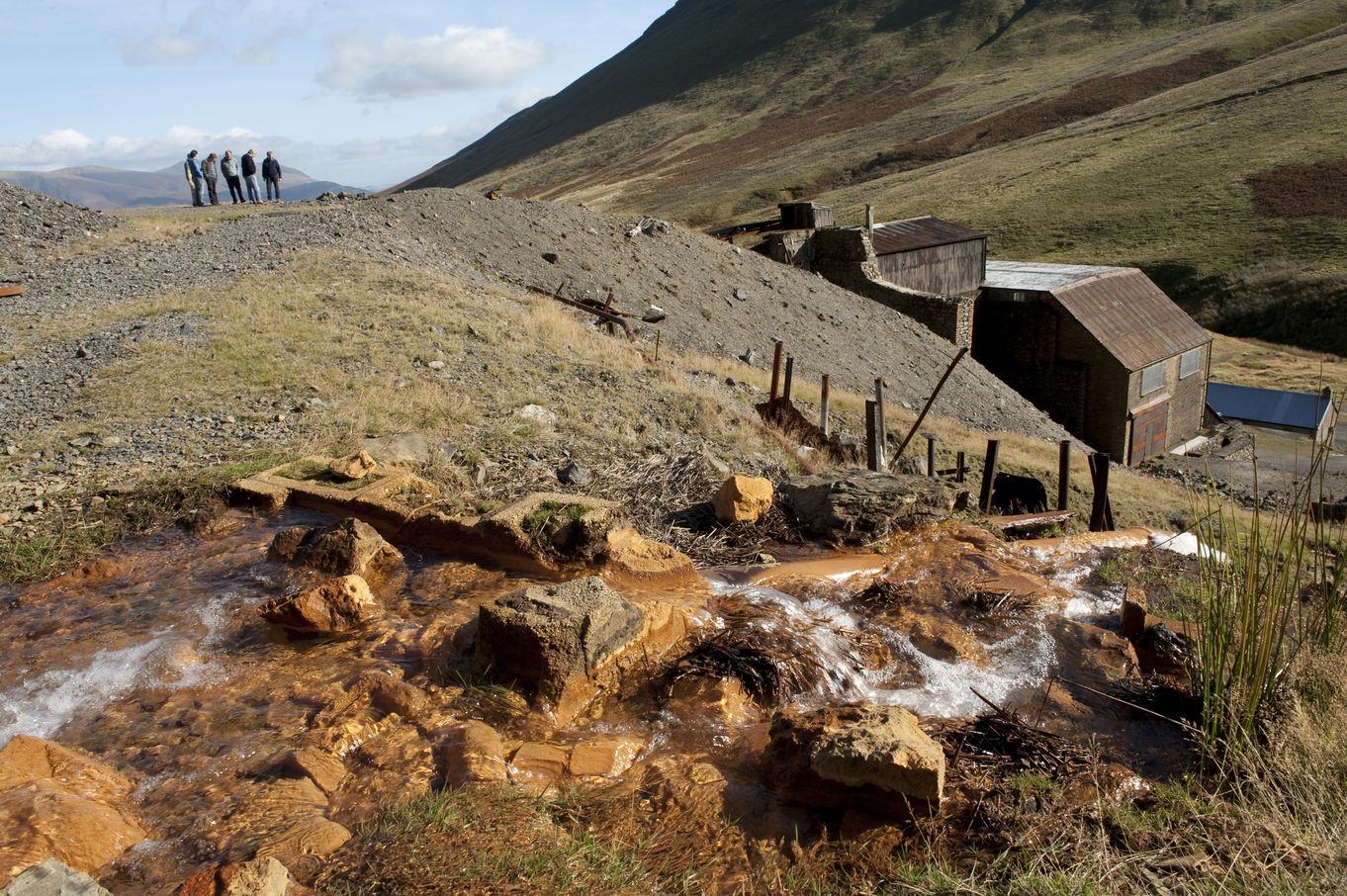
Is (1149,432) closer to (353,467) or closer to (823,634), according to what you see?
(823,634)

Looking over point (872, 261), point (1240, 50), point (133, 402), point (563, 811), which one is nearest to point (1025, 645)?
point (563, 811)

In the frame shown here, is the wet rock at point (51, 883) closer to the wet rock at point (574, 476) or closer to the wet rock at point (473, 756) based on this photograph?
the wet rock at point (473, 756)

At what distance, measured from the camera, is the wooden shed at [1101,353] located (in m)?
23.3

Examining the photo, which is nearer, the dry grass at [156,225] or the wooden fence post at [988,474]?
the wooden fence post at [988,474]

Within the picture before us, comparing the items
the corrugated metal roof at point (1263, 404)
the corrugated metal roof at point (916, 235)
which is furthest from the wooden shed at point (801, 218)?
the corrugated metal roof at point (1263, 404)

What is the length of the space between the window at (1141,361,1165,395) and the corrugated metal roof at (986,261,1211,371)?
0.24 m

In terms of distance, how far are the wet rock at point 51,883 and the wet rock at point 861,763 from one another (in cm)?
257

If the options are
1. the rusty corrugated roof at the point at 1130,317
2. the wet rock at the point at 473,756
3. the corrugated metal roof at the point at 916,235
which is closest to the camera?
the wet rock at the point at 473,756

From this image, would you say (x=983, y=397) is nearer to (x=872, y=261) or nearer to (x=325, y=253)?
(x=872, y=261)

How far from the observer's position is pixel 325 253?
654 inches

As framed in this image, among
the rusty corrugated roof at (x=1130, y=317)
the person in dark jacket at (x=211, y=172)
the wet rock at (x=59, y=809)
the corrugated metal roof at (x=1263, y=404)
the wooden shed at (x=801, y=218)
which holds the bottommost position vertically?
the corrugated metal roof at (x=1263, y=404)

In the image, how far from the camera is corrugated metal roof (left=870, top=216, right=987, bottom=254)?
26922 millimetres

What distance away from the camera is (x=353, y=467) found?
7.40 m

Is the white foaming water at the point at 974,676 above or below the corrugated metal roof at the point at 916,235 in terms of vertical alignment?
below
